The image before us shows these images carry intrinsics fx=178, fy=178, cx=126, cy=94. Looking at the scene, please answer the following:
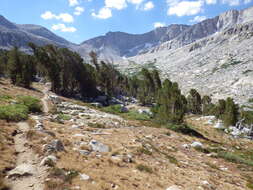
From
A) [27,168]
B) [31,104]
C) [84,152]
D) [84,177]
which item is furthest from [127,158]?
[31,104]

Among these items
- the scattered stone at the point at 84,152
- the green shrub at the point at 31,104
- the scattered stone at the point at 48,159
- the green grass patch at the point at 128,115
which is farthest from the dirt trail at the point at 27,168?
the green grass patch at the point at 128,115

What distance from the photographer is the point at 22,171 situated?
7656 millimetres

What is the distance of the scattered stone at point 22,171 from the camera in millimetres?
7382

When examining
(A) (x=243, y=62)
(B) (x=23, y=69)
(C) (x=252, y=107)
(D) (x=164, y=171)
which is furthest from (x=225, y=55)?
(D) (x=164, y=171)

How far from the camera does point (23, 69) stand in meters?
45.8

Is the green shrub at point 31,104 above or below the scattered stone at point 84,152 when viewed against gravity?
above

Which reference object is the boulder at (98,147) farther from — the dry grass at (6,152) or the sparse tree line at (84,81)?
the sparse tree line at (84,81)

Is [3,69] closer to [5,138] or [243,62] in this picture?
[5,138]

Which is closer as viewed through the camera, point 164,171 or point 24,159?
point 24,159

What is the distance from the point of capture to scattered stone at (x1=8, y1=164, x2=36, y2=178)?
7.38m

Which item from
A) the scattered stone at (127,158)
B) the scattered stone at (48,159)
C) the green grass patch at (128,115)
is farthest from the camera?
the green grass patch at (128,115)

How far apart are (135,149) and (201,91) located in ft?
436

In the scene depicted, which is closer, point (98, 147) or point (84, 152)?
point (84, 152)

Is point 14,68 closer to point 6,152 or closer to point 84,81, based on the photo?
point 84,81
